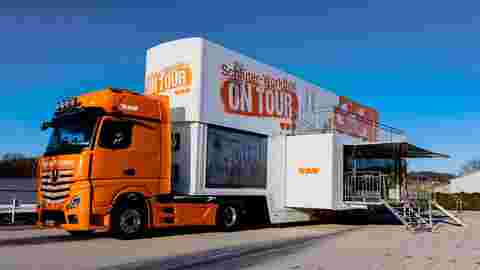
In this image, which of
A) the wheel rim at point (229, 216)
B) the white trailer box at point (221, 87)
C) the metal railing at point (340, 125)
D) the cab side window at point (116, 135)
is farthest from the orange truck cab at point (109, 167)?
the metal railing at point (340, 125)

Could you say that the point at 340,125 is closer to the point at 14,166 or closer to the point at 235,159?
the point at 235,159

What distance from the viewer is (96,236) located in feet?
38.8

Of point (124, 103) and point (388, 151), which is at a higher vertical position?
point (124, 103)

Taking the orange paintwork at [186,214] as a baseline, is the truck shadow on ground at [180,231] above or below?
below

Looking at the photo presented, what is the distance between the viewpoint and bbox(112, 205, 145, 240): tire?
35.2 ft

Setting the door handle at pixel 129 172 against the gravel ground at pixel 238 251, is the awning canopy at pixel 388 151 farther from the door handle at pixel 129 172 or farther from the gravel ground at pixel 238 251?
the door handle at pixel 129 172

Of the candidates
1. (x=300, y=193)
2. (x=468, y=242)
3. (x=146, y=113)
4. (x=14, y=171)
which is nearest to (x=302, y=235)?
(x=300, y=193)

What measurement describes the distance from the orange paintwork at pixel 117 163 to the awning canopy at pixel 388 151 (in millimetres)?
7095

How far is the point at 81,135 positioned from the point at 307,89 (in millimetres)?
9244

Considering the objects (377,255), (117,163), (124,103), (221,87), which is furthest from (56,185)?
(377,255)

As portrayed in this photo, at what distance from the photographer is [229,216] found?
13727 mm

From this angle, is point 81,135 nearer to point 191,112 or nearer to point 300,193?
point 191,112

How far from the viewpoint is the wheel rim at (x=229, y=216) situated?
13547 millimetres

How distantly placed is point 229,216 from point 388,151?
25.9 ft
